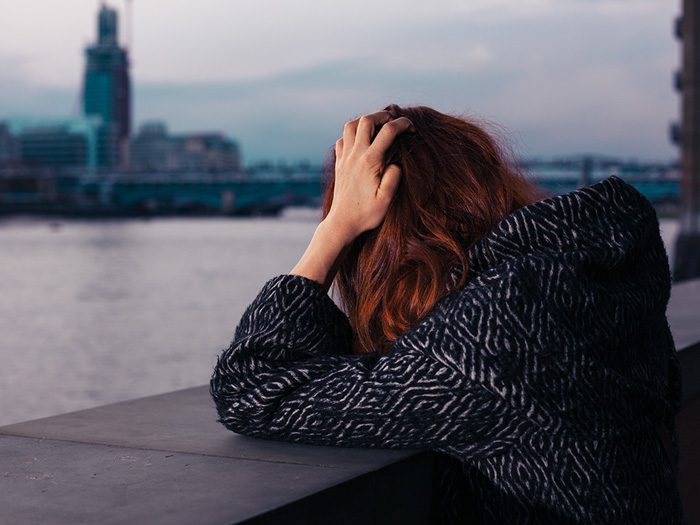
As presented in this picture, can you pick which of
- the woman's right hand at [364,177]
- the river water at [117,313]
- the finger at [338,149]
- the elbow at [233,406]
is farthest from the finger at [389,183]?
the river water at [117,313]

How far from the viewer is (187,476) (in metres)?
1.42

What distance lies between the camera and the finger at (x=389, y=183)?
5.24ft

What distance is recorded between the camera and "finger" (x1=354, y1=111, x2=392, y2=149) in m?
1.66

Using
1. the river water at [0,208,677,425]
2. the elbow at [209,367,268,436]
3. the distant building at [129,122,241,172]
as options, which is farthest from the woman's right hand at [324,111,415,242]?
the distant building at [129,122,241,172]

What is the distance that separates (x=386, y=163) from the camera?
163 centimetres

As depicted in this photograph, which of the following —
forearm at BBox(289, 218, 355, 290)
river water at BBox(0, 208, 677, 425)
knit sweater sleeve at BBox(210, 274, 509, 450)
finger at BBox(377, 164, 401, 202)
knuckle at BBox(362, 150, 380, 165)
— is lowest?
river water at BBox(0, 208, 677, 425)

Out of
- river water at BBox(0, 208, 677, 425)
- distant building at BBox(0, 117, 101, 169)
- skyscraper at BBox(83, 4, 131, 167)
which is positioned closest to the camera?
river water at BBox(0, 208, 677, 425)

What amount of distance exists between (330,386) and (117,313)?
29.9m

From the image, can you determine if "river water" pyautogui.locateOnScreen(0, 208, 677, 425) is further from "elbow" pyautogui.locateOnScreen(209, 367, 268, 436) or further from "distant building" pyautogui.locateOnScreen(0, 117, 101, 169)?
"distant building" pyautogui.locateOnScreen(0, 117, 101, 169)

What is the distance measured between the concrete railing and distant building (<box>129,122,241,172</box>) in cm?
16666

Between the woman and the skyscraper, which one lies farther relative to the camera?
the skyscraper

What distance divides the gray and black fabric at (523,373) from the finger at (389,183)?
146 mm

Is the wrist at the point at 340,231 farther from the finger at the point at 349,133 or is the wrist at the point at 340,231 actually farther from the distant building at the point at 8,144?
the distant building at the point at 8,144

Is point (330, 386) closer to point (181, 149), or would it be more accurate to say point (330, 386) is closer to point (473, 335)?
point (473, 335)
